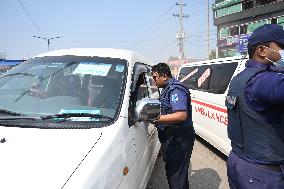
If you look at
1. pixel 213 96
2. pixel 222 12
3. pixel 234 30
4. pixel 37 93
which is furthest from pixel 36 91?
pixel 222 12

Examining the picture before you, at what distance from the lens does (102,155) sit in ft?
7.95

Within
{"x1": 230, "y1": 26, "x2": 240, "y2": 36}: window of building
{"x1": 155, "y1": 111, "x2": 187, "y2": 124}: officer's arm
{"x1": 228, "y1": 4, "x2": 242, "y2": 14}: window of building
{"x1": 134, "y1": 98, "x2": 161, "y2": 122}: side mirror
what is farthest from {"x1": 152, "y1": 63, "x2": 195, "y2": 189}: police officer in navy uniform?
{"x1": 230, "y1": 26, "x2": 240, "y2": 36}: window of building

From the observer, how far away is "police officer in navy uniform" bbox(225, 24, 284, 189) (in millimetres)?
2422

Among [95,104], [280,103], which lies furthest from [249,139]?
[95,104]

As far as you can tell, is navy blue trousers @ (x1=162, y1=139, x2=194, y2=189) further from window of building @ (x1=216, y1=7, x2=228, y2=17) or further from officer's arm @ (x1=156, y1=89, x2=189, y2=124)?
window of building @ (x1=216, y1=7, x2=228, y2=17)

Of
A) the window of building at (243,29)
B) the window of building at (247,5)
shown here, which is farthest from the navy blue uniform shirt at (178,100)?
the window of building at (243,29)

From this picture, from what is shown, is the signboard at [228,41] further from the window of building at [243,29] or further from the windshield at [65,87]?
the windshield at [65,87]

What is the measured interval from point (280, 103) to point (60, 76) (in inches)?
84.9

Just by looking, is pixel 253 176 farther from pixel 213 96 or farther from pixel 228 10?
pixel 228 10

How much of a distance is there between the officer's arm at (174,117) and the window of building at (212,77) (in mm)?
2922

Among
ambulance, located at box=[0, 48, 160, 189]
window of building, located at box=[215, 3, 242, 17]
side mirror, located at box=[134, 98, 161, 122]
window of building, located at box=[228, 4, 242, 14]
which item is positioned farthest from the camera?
window of building, located at box=[215, 3, 242, 17]

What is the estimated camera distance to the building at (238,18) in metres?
48.2

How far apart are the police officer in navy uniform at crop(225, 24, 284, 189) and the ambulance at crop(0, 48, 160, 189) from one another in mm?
762

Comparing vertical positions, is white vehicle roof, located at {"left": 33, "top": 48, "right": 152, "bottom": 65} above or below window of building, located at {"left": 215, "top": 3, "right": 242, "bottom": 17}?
below
